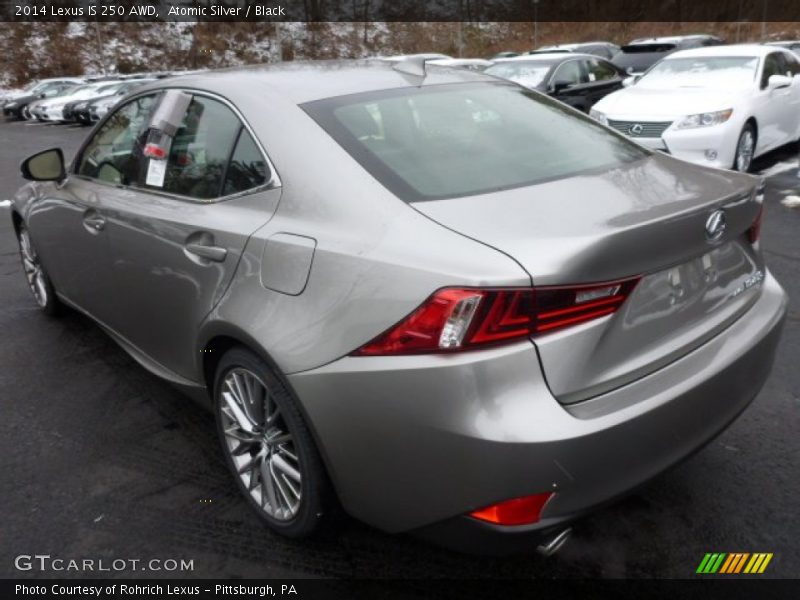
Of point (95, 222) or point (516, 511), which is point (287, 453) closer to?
point (516, 511)

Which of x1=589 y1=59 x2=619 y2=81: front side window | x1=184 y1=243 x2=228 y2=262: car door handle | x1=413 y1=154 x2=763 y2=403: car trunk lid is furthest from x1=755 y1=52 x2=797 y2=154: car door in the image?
x1=184 y1=243 x2=228 y2=262: car door handle

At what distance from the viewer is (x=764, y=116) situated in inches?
332

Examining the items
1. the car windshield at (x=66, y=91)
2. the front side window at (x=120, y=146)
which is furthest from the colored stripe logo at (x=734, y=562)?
the car windshield at (x=66, y=91)

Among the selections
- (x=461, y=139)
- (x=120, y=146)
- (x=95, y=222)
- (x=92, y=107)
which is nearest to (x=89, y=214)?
(x=95, y=222)

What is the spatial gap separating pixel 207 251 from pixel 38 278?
2.84 meters

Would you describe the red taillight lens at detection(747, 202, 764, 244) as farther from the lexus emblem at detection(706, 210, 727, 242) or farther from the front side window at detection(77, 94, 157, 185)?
the front side window at detection(77, 94, 157, 185)

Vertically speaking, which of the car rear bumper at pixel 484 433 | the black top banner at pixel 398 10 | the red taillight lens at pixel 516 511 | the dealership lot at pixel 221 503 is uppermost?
the black top banner at pixel 398 10

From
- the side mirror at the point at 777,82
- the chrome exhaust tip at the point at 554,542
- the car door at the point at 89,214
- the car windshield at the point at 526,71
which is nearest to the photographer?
the chrome exhaust tip at the point at 554,542

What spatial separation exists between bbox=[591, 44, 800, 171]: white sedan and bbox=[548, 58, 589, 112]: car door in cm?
186

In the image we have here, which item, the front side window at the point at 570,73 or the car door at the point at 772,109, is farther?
the front side window at the point at 570,73

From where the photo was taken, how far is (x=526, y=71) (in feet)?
40.3

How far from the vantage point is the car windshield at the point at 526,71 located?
12.0 meters

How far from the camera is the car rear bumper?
6.13 feet

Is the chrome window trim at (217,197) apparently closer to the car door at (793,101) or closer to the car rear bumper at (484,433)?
the car rear bumper at (484,433)
